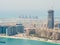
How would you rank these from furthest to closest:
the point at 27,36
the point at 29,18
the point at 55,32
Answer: the point at 29,18 → the point at 27,36 → the point at 55,32

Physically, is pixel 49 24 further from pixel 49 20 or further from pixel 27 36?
pixel 27 36

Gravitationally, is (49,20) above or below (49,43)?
above

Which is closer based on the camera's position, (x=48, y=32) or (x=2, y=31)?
(x=48, y=32)

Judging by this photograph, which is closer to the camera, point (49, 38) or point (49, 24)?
point (49, 38)

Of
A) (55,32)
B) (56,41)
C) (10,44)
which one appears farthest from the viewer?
A: (55,32)

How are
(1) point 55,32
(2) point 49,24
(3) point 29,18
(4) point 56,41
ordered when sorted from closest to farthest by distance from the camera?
(4) point 56,41, (1) point 55,32, (2) point 49,24, (3) point 29,18

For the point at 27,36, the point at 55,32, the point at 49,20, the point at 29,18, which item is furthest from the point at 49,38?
the point at 29,18

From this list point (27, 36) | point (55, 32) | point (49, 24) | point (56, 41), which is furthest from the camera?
point (49, 24)

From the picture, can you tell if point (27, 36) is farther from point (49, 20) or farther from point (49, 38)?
point (49, 20)

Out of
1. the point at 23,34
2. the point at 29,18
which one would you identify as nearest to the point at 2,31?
the point at 23,34
